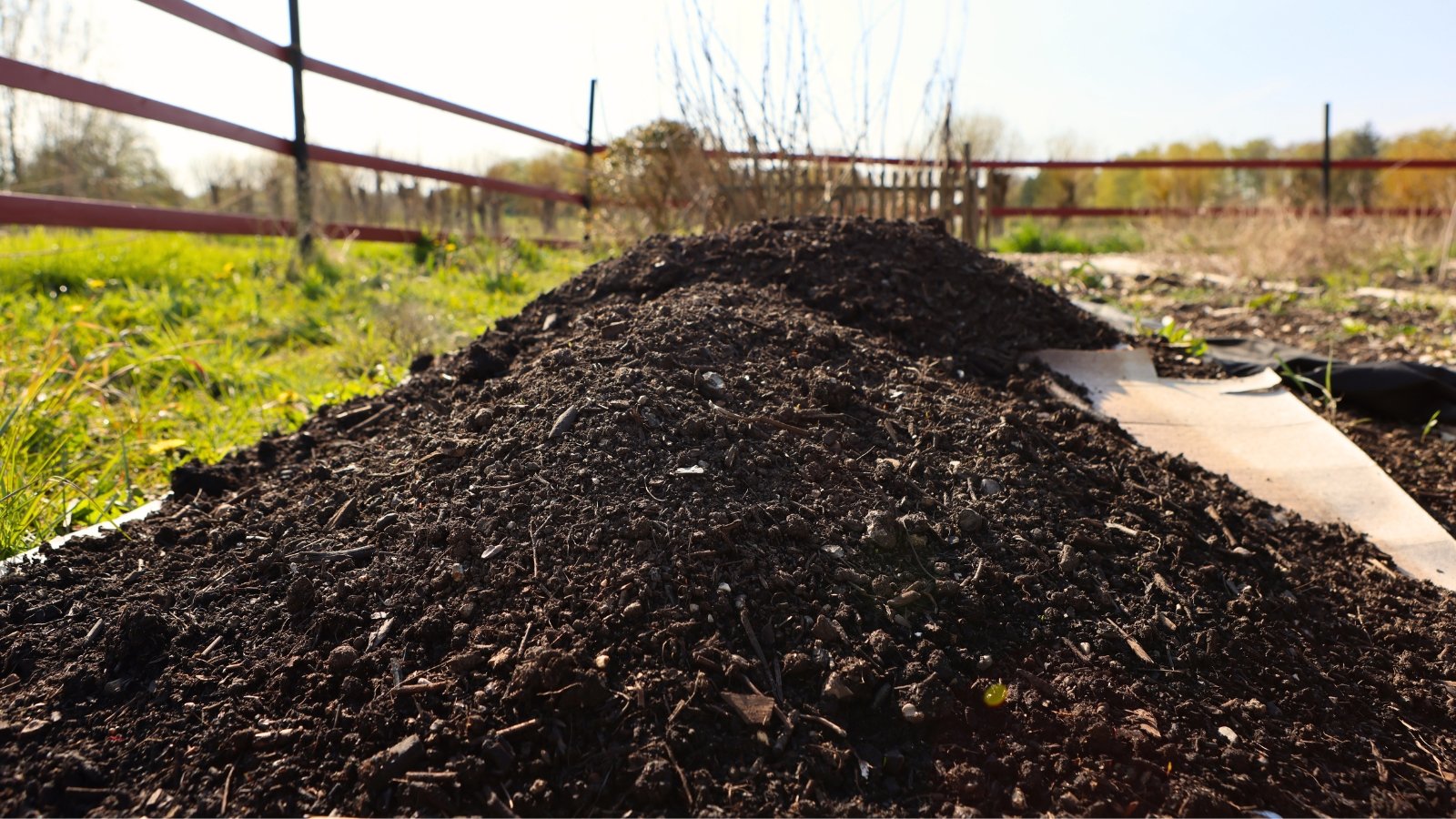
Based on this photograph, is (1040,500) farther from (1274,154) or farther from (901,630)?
(1274,154)

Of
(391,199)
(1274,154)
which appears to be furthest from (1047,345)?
(1274,154)

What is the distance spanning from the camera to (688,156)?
6.61 metres

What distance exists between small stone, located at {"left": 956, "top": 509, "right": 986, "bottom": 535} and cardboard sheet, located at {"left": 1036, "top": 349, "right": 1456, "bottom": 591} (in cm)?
148

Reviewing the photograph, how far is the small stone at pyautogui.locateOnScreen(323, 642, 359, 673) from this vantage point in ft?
4.62

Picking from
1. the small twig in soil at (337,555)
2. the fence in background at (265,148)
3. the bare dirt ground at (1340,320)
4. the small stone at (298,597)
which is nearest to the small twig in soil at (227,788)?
the small stone at (298,597)

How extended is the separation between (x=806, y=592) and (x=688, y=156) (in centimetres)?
561

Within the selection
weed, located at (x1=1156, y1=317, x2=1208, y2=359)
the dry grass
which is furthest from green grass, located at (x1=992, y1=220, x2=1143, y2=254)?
weed, located at (x1=1156, y1=317, x2=1208, y2=359)

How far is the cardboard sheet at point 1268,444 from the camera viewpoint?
2.51 m

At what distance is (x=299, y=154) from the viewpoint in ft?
18.7

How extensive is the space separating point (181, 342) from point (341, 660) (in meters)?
3.47

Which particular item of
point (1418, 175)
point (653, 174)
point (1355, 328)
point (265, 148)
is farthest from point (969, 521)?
point (1418, 175)

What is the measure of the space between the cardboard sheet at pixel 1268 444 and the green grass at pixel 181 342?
2929 millimetres

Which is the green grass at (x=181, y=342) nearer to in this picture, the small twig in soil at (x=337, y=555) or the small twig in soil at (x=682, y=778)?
the small twig in soil at (x=337, y=555)

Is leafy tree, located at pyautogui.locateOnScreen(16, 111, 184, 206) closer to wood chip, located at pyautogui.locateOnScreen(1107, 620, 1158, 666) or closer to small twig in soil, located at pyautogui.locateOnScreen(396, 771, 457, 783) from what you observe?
small twig in soil, located at pyautogui.locateOnScreen(396, 771, 457, 783)
